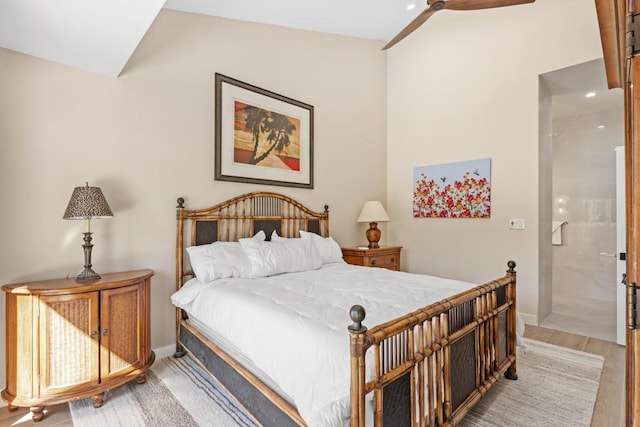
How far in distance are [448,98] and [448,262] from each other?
85.4 inches

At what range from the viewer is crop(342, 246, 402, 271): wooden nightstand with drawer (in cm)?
387

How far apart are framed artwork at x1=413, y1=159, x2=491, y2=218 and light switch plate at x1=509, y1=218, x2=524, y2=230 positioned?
0.26 meters

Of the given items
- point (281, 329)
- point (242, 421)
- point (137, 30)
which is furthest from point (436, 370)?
point (137, 30)

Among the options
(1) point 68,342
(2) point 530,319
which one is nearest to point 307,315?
(1) point 68,342

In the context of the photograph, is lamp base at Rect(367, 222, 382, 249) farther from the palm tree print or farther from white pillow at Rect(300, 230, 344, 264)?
the palm tree print

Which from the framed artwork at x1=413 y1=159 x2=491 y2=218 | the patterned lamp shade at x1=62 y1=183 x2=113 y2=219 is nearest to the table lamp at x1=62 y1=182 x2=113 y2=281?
the patterned lamp shade at x1=62 y1=183 x2=113 y2=219

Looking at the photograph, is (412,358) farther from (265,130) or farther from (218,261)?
(265,130)

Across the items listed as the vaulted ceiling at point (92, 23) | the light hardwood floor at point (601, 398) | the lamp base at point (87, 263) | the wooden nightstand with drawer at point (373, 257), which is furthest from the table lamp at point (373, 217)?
the lamp base at point (87, 263)

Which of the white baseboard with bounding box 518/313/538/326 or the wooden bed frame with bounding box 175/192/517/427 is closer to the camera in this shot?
the wooden bed frame with bounding box 175/192/517/427

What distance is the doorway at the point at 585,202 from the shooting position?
4.45 meters

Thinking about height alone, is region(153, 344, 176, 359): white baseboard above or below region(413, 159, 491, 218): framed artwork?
below

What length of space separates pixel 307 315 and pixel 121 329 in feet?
4.46

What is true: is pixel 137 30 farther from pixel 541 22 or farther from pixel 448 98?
pixel 541 22

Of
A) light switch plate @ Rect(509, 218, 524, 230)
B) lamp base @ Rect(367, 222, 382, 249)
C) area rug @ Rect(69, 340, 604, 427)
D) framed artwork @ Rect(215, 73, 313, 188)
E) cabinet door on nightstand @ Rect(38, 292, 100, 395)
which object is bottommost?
area rug @ Rect(69, 340, 604, 427)
